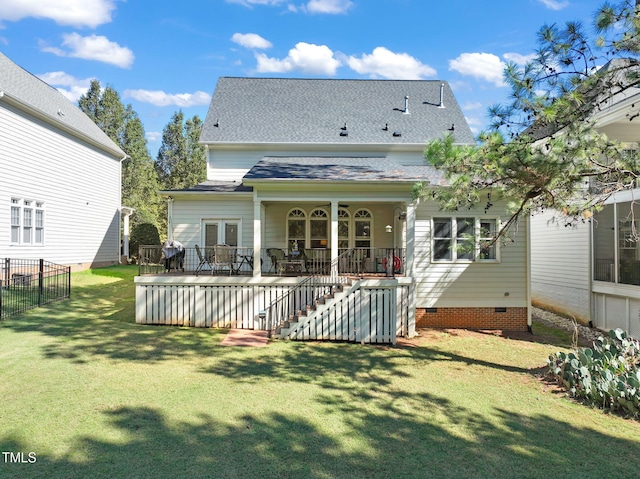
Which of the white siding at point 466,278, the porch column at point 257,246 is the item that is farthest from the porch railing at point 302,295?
the white siding at point 466,278

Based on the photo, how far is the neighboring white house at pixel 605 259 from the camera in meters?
11.6

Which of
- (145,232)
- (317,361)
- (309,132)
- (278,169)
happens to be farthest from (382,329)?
(145,232)

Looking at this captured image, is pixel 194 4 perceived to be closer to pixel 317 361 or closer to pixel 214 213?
pixel 214 213

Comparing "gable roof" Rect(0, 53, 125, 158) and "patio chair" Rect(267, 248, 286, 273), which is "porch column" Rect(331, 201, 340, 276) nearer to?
"patio chair" Rect(267, 248, 286, 273)

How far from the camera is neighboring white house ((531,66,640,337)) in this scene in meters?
11.6

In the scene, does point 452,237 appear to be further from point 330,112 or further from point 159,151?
point 159,151

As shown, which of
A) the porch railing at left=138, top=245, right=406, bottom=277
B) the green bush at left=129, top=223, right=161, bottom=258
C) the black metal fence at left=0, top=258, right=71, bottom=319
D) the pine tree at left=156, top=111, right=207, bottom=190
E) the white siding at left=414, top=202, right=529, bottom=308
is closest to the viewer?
the black metal fence at left=0, top=258, right=71, bottom=319

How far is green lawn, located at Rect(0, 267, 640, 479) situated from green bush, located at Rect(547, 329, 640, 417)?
1.08 feet

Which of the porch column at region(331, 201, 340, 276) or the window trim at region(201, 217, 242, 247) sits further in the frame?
the window trim at region(201, 217, 242, 247)

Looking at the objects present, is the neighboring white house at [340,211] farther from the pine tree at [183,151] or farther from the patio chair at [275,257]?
the pine tree at [183,151]

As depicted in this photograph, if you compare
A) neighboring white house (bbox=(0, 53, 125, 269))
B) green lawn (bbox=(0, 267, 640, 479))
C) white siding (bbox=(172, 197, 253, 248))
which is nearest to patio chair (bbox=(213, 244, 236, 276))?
white siding (bbox=(172, 197, 253, 248))

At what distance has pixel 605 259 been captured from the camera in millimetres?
12805

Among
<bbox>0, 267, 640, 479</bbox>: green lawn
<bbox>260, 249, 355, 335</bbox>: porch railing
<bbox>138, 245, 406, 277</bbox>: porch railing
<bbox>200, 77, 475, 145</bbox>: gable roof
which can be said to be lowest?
<bbox>0, 267, 640, 479</bbox>: green lawn

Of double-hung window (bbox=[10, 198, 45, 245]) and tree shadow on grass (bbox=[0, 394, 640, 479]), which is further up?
double-hung window (bbox=[10, 198, 45, 245])
